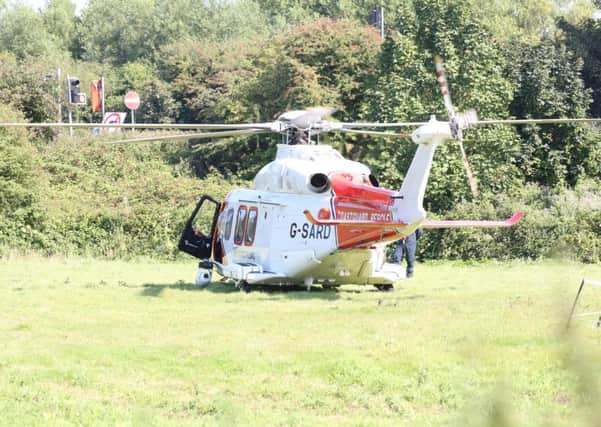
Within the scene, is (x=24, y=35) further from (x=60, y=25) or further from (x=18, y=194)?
(x=18, y=194)

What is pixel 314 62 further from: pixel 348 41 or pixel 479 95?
pixel 479 95

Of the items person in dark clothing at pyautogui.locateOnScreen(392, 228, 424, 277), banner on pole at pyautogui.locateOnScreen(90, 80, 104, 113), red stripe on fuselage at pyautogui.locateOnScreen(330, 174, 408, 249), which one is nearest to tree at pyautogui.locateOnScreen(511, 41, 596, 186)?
person in dark clothing at pyautogui.locateOnScreen(392, 228, 424, 277)

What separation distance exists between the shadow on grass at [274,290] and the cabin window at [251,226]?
87cm

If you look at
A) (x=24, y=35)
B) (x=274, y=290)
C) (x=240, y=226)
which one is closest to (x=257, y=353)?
(x=274, y=290)

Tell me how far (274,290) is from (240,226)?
1.28m

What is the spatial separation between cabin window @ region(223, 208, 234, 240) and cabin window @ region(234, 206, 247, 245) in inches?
9.7

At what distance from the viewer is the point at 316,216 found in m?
15.9

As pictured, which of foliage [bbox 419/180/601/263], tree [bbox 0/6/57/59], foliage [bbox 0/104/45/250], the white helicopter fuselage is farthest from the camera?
tree [bbox 0/6/57/59]

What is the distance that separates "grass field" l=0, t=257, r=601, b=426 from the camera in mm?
8922

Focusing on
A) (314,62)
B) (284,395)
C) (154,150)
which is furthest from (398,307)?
(154,150)

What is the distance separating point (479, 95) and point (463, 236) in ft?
20.5

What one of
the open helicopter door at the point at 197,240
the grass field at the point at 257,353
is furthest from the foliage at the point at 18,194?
the grass field at the point at 257,353

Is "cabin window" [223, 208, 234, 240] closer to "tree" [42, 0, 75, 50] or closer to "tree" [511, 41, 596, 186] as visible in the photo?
"tree" [511, 41, 596, 186]

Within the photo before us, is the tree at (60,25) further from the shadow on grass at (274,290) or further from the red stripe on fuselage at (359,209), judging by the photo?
the red stripe on fuselage at (359,209)
